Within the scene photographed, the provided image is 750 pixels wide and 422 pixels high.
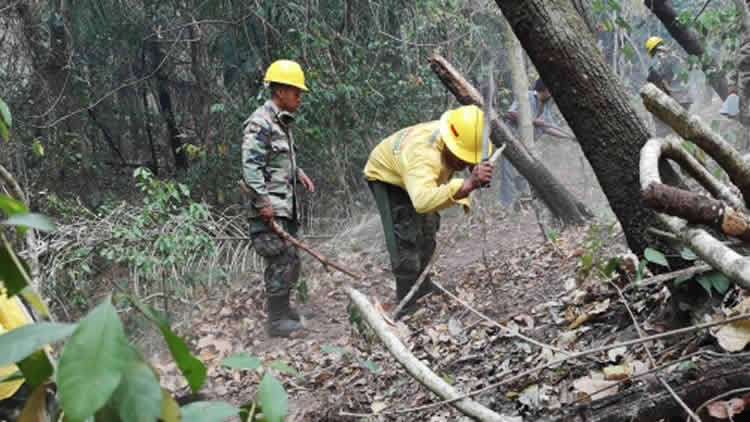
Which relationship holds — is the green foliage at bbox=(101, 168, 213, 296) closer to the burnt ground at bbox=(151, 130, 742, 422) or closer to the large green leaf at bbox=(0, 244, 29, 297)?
the burnt ground at bbox=(151, 130, 742, 422)

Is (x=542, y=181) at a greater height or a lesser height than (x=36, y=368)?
lesser

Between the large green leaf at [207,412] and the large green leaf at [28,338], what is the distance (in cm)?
23

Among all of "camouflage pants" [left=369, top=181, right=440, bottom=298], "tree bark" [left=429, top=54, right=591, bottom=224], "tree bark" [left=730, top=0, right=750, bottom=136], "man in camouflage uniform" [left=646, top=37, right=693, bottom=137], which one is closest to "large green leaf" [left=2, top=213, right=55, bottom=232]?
"camouflage pants" [left=369, top=181, right=440, bottom=298]

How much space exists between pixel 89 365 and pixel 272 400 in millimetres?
324

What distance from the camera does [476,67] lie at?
36.4 ft

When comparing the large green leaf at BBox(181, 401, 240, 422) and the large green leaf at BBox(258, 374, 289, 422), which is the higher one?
the large green leaf at BBox(181, 401, 240, 422)

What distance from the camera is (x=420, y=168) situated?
401 centimetres

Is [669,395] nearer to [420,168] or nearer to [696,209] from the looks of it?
[696,209]

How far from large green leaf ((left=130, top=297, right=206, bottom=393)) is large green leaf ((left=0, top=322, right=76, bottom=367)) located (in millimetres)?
107

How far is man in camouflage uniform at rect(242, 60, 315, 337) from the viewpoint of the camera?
4.70 m

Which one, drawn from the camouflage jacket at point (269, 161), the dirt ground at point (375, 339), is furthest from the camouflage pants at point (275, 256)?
the dirt ground at point (375, 339)

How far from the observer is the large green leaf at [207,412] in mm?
775

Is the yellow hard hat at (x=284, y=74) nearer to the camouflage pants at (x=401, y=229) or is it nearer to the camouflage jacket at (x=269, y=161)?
the camouflage jacket at (x=269, y=161)

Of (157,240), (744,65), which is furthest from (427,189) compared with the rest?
(744,65)
